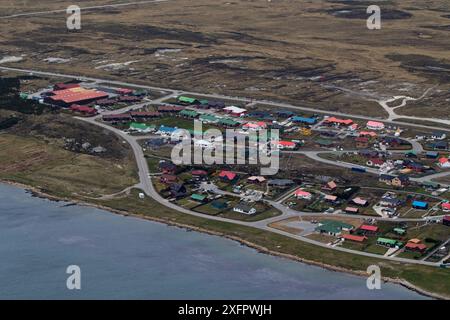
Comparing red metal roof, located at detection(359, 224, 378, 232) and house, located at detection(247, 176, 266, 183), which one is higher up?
house, located at detection(247, 176, 266, 183)

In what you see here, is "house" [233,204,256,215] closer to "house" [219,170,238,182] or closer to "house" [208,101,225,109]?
"house" [219,170,238,182]

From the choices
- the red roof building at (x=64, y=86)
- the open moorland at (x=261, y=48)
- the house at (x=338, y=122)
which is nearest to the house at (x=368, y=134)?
the house at (x=338, y=122)

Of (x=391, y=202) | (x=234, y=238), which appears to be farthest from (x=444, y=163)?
(x=234, y=238)

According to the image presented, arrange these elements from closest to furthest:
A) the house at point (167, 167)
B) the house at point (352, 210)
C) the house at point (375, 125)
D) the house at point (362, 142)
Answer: the house at point (352, 210) → the house at point (167, 167) → the house at point (362, 142) → the house at point (375, 125)

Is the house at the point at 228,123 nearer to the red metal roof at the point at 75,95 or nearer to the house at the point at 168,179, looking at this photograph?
the house at the point at 168,179

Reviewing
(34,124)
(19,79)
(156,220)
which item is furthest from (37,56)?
(156,220)

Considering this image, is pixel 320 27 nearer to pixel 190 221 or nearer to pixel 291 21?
pixel 291 21

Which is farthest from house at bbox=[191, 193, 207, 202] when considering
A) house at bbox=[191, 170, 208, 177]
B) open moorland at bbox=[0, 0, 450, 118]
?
open moorland at bbox=[0, 0, 450, 118]
